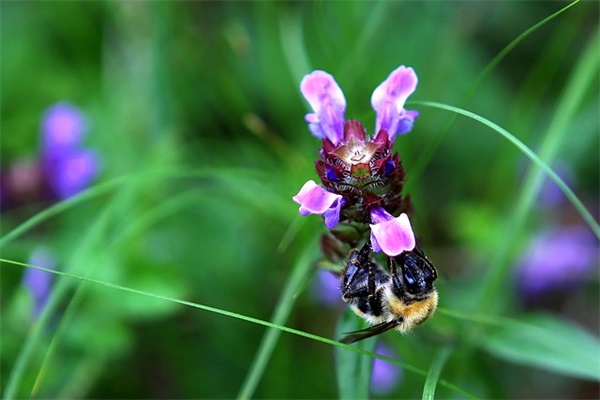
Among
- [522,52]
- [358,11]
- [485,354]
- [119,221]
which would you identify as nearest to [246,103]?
[358,11]

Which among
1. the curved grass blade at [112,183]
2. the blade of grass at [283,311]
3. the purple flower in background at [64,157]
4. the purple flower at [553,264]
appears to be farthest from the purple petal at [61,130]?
the purple flower at [553,264]

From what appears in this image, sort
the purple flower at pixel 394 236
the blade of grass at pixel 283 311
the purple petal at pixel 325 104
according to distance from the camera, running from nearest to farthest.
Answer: the purple flower at pixel 394 236
the purple petal at pixel 325 104
the blade of grass at pixel 283 311

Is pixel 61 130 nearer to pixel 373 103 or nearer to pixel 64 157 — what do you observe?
pixel 64 157

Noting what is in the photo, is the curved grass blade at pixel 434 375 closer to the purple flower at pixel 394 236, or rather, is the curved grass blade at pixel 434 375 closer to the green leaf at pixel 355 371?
the green leaf at pixel 355 371

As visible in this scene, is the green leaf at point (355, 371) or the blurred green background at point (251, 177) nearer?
the green leaf at point (355, 371)

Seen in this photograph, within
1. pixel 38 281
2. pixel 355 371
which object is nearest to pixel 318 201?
pixel 355 371

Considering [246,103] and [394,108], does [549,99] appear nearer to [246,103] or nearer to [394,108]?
[246,103]
